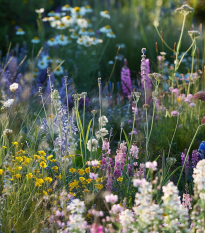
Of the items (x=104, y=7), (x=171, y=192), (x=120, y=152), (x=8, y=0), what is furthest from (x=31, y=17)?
(x=171, y=192)

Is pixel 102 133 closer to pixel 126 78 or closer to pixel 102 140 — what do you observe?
pixel 102 140

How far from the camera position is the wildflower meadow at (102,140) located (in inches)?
58.8

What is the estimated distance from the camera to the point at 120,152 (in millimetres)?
2051

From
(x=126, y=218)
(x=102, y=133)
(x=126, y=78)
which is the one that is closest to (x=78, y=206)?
(x=126, y=218)

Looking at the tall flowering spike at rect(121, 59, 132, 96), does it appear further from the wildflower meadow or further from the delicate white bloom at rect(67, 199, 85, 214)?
the delicate white bloom at rect(67, 199, 85, 214)

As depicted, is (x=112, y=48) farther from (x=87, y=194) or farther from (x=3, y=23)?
(x=87, y=194)

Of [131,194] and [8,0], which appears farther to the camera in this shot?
[8,0]

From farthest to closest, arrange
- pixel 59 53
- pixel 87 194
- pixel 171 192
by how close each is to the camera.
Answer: pixel 59 53 → pixel 87 194 → pixel 171 192

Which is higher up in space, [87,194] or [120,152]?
[120,152]

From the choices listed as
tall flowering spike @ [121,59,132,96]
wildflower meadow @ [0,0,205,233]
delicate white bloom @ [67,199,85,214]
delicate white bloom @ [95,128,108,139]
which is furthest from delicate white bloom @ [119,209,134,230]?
tall flowering spike @ [121,59,132,96]

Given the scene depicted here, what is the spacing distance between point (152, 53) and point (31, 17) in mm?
3146

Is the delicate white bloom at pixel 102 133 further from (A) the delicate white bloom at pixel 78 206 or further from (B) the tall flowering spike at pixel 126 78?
(B) the tall flowering spike at pixel 126 78

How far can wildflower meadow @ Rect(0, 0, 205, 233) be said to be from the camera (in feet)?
4.90

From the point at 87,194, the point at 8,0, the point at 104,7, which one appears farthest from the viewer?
the point at 104,7
